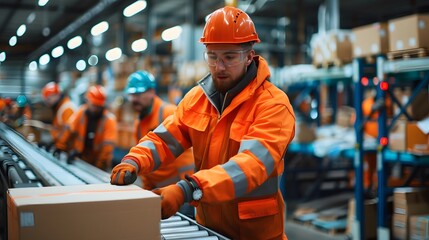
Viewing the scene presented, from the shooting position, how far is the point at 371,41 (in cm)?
571

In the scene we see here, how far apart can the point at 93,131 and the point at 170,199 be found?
5.19m

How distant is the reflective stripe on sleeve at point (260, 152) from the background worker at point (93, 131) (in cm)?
498

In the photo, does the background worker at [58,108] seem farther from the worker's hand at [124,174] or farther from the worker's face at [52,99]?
the worker's hand at [124,174]

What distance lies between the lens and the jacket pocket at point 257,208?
249cm

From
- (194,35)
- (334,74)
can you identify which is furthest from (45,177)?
(194,35)

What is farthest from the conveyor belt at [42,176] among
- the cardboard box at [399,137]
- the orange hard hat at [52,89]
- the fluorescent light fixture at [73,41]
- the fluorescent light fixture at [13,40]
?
the cardboard box at [399,137]

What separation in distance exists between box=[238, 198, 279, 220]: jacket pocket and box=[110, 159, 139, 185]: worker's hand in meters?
0.62

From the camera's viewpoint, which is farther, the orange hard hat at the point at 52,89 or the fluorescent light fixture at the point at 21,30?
Answer: the orange hard hat at the point at 52,89

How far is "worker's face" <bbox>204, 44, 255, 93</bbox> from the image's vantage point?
8.36 ft

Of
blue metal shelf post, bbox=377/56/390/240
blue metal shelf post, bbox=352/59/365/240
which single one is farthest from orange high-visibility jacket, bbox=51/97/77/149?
blue metal shelf post, bbox=377/56/390/240

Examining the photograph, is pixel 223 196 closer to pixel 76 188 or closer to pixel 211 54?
pixel 76 188

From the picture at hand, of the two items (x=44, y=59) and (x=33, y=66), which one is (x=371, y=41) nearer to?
(x=44, y=59)

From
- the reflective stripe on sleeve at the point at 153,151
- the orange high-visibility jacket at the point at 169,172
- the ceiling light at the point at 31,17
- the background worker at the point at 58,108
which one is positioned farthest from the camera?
the background worker at the point at 58,108

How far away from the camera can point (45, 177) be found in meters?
2.99
